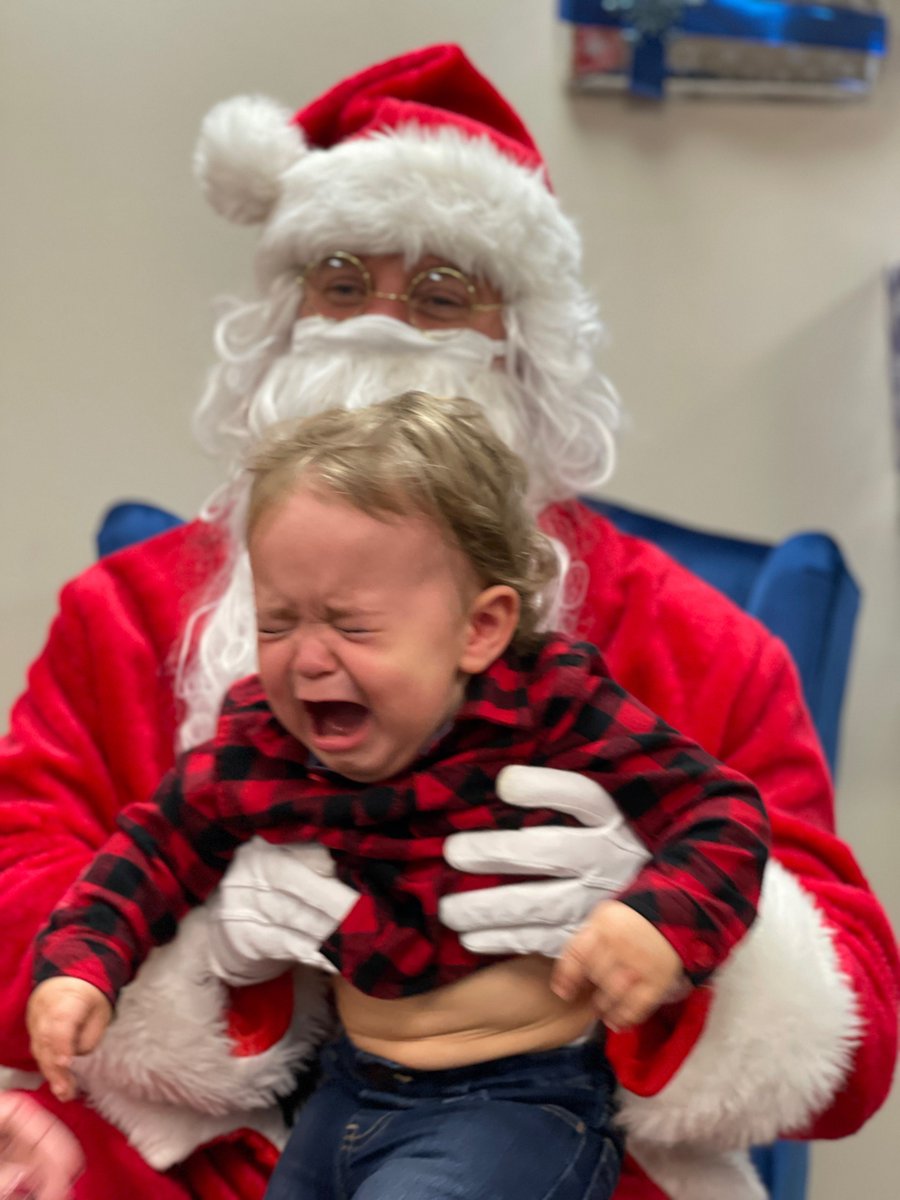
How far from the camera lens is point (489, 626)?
1.02 metres

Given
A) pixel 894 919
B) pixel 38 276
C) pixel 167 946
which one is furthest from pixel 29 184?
pixel 894 919

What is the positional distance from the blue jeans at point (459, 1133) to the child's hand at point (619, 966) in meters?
0.19

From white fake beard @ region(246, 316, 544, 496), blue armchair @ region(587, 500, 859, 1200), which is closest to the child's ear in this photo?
white fake beard @ region(246, 316, 544, 496)

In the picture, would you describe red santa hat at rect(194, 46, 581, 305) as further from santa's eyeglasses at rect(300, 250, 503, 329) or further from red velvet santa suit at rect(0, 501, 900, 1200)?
red velvet santa suit at rect(0, 501, 900, 1200)

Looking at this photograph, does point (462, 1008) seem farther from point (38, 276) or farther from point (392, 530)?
point (38, 276)

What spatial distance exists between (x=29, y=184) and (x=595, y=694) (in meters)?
1.49

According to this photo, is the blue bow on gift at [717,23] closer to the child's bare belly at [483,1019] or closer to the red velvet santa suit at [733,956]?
the red velvet santa suit at [733,956]

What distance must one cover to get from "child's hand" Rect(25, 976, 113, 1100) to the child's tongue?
258mm

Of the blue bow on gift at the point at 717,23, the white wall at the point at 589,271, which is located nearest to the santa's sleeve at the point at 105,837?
the white wall at the point at 589,271

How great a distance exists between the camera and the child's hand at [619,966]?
0.84 metres

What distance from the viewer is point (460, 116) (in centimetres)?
159

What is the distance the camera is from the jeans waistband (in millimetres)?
1026

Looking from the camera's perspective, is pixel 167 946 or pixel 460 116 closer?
pixel 167 946

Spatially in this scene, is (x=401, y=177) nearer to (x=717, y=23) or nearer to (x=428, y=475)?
(x=428, y=475)
